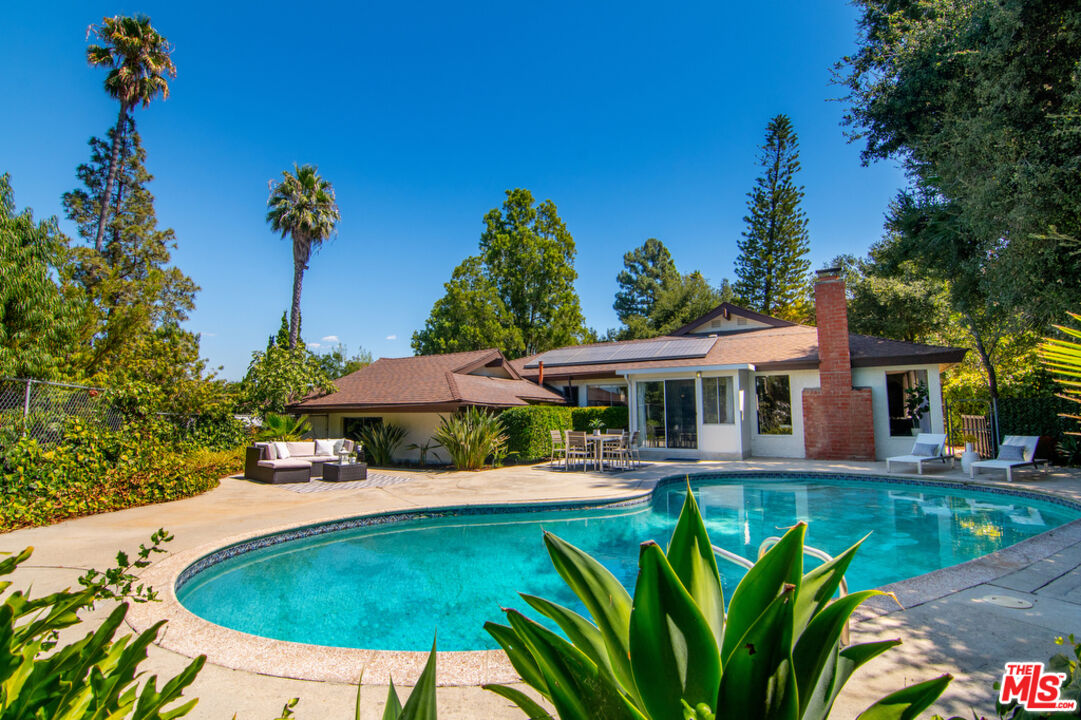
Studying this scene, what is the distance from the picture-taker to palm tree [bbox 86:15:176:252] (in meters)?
18.9

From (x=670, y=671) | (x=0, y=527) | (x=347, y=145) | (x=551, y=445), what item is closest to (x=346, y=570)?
(x=0, y=527)

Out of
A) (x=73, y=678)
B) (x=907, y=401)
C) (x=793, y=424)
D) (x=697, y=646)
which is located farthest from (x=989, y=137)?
(x=73, y=678)

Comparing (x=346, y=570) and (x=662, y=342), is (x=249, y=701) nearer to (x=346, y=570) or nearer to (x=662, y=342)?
(x=346, y=570)

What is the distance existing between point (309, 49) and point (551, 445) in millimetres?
13692

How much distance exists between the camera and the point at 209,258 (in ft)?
65.9

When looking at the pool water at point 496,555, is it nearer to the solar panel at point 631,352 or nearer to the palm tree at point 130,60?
the solar panel at point 631,352

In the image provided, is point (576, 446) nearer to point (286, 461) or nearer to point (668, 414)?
point (668, 414)

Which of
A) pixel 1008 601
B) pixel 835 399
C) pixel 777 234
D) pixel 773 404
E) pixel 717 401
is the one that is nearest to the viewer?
pixel 1008 601

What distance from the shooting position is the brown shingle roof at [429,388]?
15180 millimetres

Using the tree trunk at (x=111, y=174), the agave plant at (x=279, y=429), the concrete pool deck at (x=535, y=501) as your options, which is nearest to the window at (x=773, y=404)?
the concrete pool deck at (x=535, y=501)

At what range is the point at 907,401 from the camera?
15023mm

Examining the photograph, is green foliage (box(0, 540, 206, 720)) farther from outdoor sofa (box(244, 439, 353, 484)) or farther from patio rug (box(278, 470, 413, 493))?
outdoor sofa (box(244, 439, 353, 484))

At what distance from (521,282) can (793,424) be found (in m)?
19.4

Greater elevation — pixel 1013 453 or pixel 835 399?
pixel 835 399
